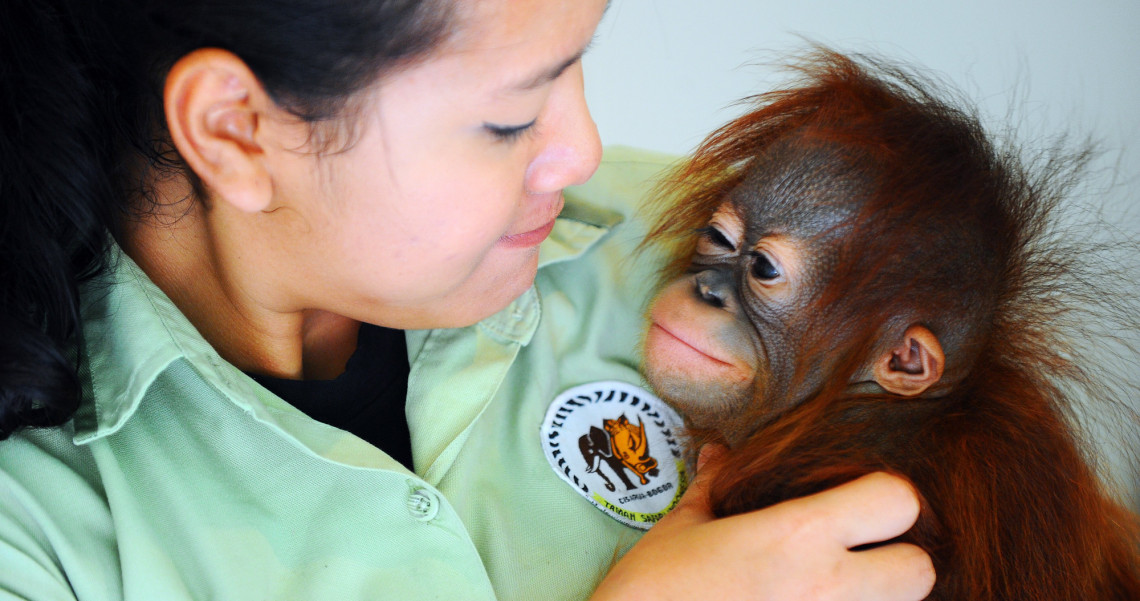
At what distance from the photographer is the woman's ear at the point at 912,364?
3.24 ft

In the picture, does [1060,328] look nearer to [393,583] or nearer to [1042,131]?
[1042,131]

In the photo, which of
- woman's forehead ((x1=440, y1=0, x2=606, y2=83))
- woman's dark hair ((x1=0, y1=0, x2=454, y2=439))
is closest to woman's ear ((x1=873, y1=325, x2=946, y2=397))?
woman's forehead ((x1=440, y1=0, x2=606, y2=83))

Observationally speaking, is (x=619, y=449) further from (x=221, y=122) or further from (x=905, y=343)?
(x=221, y=122)

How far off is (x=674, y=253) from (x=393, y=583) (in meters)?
0.63

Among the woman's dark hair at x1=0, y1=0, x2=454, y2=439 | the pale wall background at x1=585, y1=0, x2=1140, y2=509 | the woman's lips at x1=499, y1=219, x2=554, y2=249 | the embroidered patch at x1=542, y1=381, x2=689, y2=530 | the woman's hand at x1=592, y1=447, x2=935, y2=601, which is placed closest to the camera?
the woman's dark hair at x1=0, y1=0, x2=454, y2=439

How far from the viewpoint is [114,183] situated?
0.85 meters

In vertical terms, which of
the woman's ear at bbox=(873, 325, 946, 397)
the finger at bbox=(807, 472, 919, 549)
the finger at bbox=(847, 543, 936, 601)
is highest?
the woman's ear at bbox=(873, 325, 946, 397)

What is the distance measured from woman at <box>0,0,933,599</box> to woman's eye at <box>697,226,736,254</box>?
0.29m

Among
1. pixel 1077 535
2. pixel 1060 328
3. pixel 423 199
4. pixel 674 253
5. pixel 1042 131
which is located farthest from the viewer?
pixel 1042 131

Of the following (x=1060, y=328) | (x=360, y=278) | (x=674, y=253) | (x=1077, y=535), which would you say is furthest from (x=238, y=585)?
(x=1060, y=328)

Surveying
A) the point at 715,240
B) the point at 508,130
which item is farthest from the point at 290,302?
the point at 715,240

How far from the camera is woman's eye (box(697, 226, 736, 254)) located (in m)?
1.13

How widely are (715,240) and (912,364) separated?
0.93 ft

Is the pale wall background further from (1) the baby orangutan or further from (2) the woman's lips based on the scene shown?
(2) the woman's lips
